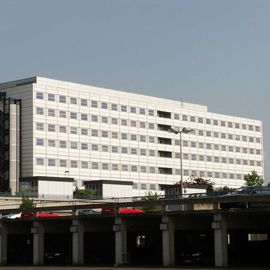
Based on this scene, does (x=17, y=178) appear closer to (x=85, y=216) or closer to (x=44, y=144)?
(x=44, y=144)

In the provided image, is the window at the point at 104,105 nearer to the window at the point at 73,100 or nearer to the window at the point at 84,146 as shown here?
the window at the point at 73,100

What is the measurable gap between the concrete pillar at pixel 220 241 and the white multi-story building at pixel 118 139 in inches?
3144

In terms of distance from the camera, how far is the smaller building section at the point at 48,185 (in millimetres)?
128500

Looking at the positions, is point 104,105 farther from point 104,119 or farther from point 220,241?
point 220,241

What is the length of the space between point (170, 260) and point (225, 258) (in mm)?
5534

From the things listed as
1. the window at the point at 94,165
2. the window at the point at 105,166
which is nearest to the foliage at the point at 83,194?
the window at the point at 94,165

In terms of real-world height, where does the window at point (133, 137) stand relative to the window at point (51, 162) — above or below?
above

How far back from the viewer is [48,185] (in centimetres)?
12988

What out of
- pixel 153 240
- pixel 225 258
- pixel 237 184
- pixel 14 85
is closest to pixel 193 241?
pixel 153 240

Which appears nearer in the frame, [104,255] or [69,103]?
[104,255]

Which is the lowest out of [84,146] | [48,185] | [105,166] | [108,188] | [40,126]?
[108,188]

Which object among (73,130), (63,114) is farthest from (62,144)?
(63,114)

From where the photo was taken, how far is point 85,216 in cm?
6344

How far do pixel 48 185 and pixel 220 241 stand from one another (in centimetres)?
7986
